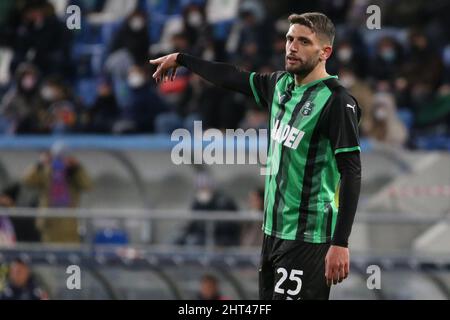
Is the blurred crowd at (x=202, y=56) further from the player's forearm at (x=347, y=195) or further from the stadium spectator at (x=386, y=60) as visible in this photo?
the player's forearm at (x=347, y=195)

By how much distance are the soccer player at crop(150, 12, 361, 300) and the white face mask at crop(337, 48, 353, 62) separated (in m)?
7.68

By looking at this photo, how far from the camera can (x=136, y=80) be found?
46.8 feet

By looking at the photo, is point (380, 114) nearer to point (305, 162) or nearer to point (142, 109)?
point (142, 109)

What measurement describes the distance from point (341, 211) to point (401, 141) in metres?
7.39

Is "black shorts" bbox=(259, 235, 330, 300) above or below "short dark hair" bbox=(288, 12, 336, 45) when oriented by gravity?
below

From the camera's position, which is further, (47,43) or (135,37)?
(47,43)

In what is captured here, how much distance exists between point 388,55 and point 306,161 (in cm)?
854

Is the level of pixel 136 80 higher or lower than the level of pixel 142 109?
higher

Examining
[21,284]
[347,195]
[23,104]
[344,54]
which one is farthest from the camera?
[23,104]

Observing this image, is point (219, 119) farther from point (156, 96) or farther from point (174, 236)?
point (174, 236)

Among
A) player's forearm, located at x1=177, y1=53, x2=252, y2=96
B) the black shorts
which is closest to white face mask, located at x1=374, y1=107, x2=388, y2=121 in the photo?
player's forearm, located at x1=177, y1=53, x2=252, y2=96

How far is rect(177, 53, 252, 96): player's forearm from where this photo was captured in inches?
256

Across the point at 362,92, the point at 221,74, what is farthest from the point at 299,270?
the point at 362,92

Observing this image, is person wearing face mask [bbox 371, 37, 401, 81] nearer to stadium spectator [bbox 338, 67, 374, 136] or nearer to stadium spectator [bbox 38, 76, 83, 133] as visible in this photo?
stadium spectator [bbox 338, 67, 374, 136]
